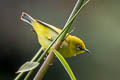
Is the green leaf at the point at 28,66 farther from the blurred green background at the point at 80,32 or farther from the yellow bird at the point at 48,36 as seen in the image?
the blurred green background at the point at 80,32

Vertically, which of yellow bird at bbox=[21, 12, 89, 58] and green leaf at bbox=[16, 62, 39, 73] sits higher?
green leaf at bbox=[16, 62, 39, 73]

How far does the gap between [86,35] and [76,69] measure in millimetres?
267

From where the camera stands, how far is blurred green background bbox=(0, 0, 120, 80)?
89.0 inches

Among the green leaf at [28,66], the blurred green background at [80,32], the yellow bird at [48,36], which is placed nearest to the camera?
the green leaf at [28,66]

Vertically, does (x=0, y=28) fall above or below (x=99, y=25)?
below

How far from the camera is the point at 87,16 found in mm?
2549

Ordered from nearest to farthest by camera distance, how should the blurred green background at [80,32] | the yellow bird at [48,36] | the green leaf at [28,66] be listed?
the green leaf at [28,66]
the yellow bird at [48,36]
the blurred green background at [80,32]

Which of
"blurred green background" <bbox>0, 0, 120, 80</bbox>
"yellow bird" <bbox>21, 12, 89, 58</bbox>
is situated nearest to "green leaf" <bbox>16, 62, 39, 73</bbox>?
"yellow bird" <bbox>21, 12, 89, 58</bbox>

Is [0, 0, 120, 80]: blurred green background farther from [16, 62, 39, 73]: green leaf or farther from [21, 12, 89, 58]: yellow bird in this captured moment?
[16, 62, 39, 73]: green leaf

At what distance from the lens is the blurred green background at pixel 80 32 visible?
2.26 metres

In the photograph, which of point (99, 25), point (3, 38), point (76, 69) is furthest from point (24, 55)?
point (99, 25)

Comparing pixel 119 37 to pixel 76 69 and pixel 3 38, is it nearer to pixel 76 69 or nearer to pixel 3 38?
pixel 76 69

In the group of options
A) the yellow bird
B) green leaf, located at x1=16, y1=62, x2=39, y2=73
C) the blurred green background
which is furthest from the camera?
the blurred green background

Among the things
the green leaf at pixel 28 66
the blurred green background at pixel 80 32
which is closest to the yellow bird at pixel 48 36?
the green leaf at pixel 28 66
